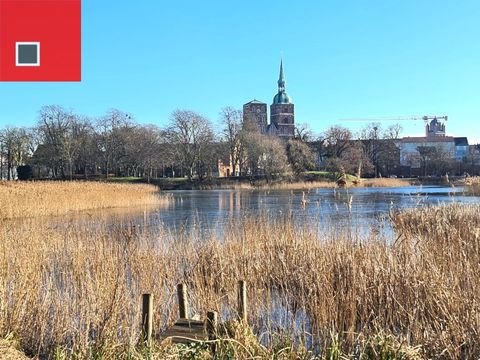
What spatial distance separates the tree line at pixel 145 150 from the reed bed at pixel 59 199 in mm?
29581

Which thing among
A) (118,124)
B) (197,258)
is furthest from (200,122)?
(197,258)

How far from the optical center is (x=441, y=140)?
96.8 meters

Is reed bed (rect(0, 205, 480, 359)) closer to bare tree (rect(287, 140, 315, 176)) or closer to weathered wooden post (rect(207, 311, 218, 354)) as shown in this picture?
weathered wooden post (rect(207, 311, 218, 354))

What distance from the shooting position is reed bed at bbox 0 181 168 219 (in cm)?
1775

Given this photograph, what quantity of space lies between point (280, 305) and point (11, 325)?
290 centimetres

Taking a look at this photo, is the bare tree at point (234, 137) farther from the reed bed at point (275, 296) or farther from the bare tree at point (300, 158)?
the reed bed at point (275, 296)

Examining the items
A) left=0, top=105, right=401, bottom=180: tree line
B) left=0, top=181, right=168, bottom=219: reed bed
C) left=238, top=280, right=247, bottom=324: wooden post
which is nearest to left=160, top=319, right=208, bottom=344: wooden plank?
left=238, top=280, right=247, bottom=324: wooden post

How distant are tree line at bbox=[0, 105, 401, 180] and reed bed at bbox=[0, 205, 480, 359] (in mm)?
50523

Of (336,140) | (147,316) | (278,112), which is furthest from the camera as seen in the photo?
(278,112)

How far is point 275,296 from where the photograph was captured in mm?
6422

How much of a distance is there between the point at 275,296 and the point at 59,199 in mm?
16659

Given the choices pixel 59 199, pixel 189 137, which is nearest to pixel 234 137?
pixel 189 137

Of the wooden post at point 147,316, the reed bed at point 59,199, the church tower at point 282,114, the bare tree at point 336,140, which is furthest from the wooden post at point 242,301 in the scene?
the church tower at point 282,114

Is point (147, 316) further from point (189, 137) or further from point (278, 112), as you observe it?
point (278, 112)
